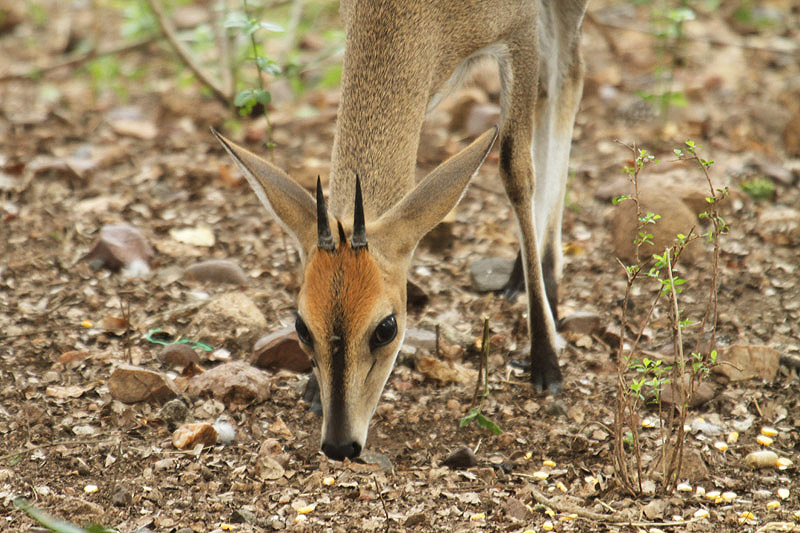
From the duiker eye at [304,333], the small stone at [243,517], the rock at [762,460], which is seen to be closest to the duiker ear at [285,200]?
the duiker eye at [304,333]

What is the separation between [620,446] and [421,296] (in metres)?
2.26

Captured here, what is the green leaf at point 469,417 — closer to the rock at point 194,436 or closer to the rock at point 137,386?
the rock at point 194,436

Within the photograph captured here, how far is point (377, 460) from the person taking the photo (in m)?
4.79

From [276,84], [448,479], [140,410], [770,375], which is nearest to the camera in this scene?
[448,479]

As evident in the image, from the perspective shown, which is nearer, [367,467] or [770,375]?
[367,467]

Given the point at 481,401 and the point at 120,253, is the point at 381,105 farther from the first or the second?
the point at 120,253

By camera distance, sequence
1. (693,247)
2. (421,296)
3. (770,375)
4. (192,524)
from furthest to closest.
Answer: (693,247) < (421,296) < (770,375) < (192,524)

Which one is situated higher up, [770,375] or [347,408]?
[347,408]

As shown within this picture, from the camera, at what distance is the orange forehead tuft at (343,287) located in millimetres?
4316

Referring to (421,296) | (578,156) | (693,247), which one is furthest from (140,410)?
(578,156)

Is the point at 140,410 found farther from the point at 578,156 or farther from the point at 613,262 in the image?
the point at 578,156

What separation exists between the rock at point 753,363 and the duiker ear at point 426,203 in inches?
72.8

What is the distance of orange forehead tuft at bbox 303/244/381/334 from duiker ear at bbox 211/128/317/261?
0.42 m

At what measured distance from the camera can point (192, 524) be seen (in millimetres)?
4227
